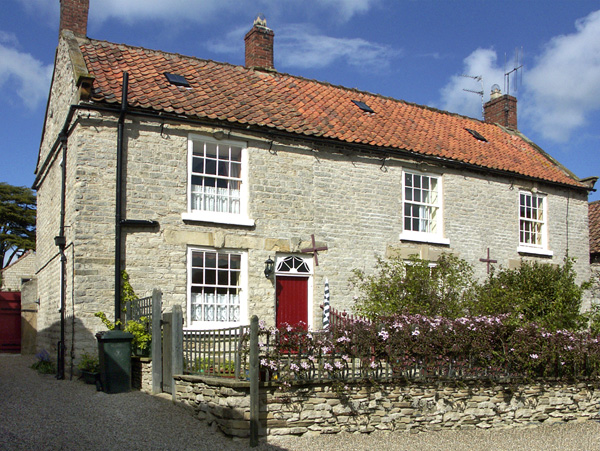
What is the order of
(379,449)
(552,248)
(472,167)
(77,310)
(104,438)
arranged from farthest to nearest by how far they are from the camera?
1. (552,248)
2. (472,167)
3. (77,310)
4. (379,449)
5. (104,438)

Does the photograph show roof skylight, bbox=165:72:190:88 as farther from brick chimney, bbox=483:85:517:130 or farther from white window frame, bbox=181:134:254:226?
brick chimney, bbox=483:85:517:130

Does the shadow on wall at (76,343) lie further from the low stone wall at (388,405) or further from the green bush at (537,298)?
the green bush at (537,298)

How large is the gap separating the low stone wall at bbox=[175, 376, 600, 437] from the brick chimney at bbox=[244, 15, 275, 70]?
11.2 meters

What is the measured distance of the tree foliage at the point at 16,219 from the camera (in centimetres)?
4650

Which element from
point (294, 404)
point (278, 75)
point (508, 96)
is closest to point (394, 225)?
A: point (278, 75)

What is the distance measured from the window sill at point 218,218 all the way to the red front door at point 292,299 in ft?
5.23

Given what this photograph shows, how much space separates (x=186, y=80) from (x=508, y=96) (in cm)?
1338

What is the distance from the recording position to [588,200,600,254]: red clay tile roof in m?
24.4

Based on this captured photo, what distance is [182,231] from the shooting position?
555 inches

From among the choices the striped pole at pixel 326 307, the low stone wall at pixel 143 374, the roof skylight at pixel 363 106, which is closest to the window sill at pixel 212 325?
the low stone wall at pixel 143 374

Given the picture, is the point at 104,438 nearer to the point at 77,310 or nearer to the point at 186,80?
the point at 77,310

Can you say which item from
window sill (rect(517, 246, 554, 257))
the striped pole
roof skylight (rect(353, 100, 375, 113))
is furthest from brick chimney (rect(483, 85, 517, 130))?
the striped pole

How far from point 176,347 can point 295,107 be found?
27.7 ft

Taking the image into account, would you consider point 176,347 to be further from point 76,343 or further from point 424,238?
point 424,238
